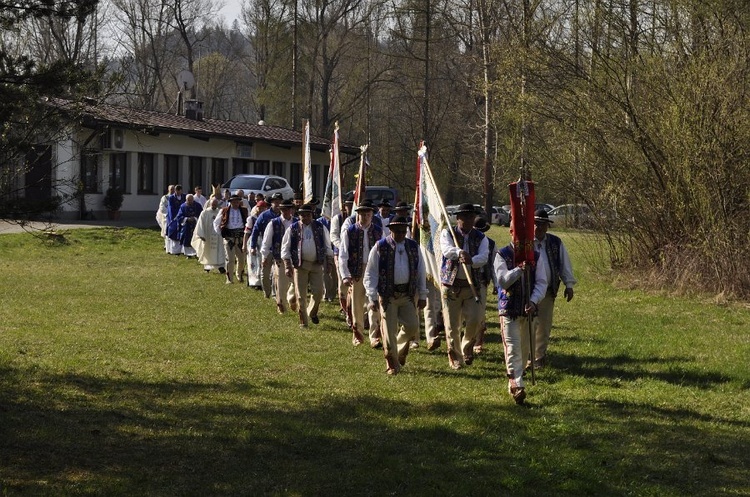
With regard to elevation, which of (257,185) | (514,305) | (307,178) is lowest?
(514,305)

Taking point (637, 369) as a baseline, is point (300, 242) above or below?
above

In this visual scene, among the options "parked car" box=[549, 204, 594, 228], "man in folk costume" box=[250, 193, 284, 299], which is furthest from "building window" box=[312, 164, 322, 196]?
"man in folk costume" box=[250, 193, 284, 299]

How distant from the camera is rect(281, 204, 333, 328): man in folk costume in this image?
1580cm

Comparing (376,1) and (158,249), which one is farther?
(376,1)

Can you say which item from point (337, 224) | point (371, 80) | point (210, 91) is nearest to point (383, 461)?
point (337, 224)

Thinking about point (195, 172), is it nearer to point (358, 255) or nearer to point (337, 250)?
point (337, 250)

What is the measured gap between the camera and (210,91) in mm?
77125

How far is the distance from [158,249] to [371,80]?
30.9 meters

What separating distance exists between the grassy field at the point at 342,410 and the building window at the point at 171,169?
2563 centimetres

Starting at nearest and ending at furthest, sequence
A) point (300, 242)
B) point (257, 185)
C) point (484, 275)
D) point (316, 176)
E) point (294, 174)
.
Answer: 1. point (484, 275)
2. point (300, 242)
3. point (257, 185)
4. point (294, 174)
5. point (316, 176)

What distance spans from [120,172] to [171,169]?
9.71ft

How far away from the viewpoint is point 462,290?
12.8 meters

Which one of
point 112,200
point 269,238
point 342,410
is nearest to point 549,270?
point 342,410

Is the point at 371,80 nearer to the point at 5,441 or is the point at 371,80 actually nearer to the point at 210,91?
the point at 210,91
